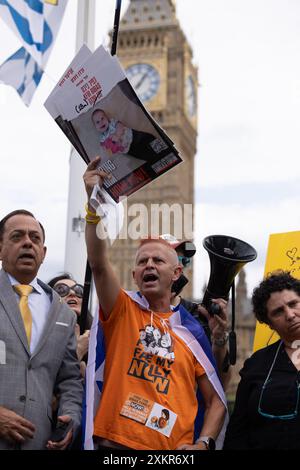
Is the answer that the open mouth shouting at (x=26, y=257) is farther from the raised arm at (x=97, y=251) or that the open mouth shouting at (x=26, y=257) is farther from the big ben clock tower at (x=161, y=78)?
the big ben clock tower at (x=161, y=78)

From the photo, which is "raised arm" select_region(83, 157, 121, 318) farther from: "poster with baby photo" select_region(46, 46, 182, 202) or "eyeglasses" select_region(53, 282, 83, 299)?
"eyeglasses" select_region(53, 282, 83, 299)

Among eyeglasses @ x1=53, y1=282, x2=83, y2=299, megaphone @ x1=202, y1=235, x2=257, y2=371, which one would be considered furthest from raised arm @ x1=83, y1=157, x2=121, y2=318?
eyeglasses @ x1=53, y1=282, x2=83, y2=299

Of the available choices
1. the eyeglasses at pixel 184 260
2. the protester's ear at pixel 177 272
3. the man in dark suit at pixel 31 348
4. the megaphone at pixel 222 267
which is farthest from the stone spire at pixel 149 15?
the man in dark suit at pixel 31 348

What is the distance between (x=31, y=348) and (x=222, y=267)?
1.03m

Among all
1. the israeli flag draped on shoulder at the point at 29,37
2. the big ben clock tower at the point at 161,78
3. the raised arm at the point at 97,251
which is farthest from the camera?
the big ben clock tower at the point at 161,78

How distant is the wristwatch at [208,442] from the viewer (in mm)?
2523

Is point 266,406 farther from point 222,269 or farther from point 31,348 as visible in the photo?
point 31,348

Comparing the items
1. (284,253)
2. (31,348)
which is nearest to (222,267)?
(284,253)

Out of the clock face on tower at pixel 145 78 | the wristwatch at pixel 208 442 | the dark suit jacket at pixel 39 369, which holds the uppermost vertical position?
the clock face on tower at pixel 145 78

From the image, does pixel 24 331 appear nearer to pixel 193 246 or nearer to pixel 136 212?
pixel 136 212

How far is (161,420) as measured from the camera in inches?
95.8

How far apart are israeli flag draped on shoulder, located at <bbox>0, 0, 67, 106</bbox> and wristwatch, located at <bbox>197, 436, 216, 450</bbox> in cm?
461

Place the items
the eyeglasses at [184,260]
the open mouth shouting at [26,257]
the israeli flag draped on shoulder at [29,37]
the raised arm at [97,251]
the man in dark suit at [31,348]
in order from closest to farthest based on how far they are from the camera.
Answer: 1. the man in dark suit at [31,348]
2. the raised arm at [97,251]
3. the open mouth shouting at [26,257]
4. the eyeglasses at [184,260]
5. the israeli flag draped on shoulder at [29,37]

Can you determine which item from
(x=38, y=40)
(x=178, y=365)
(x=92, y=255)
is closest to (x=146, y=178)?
(x=92, y=255)
